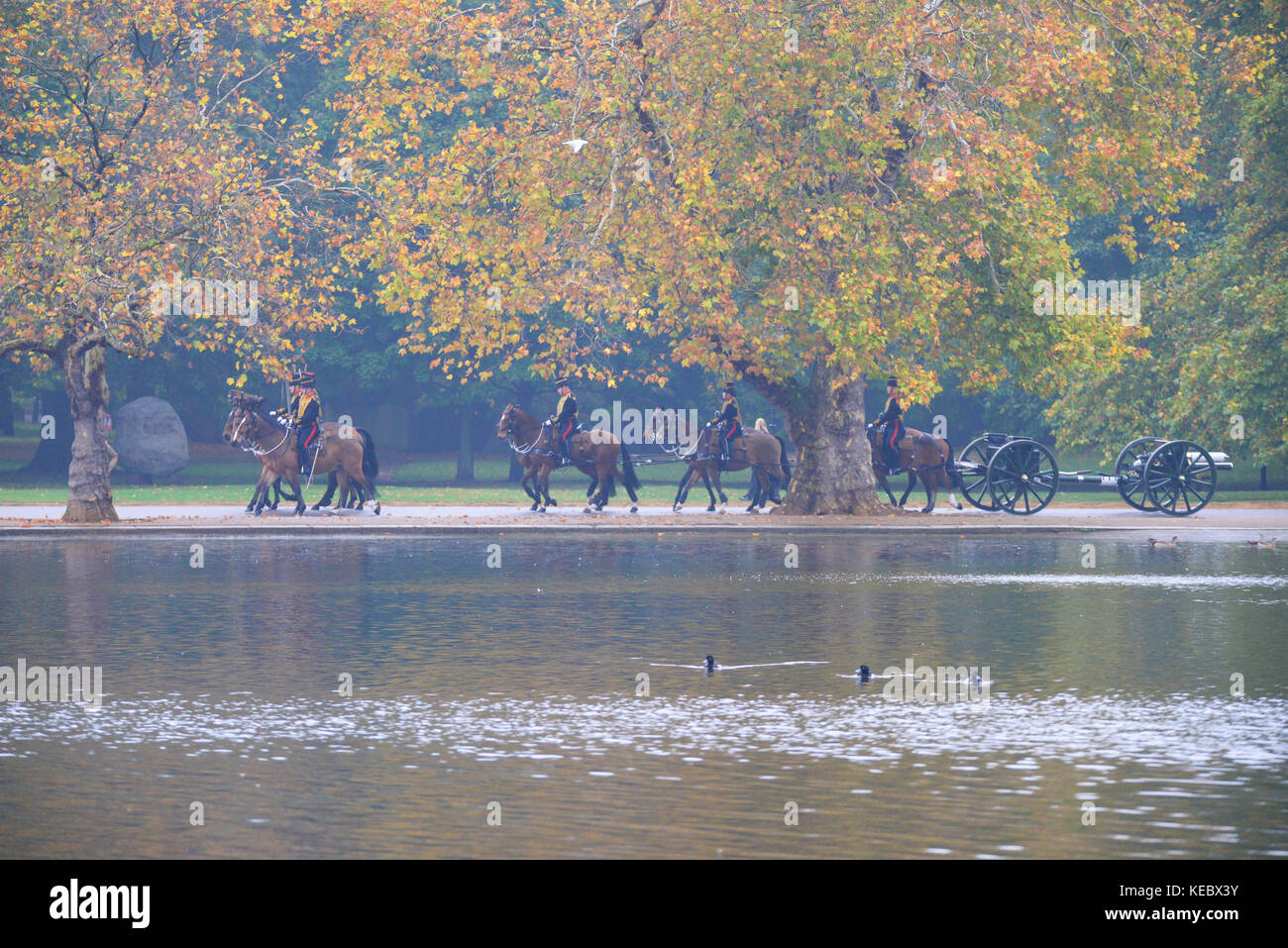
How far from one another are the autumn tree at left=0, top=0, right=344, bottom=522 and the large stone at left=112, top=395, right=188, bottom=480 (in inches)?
725

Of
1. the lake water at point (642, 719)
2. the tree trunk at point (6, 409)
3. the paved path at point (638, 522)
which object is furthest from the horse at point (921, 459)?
the tree trunk at point (6, 409)

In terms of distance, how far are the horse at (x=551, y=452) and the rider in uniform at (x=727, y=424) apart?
5.92 ft

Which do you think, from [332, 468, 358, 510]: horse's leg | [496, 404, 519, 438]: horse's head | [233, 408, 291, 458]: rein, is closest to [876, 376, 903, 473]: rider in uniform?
[496, 404, 519, 438]: horse's head

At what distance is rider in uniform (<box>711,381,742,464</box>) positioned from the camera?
33.5m

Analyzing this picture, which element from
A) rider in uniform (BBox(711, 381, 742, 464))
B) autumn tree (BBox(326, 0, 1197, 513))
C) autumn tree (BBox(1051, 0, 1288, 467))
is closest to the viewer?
autumn tree (BBox(326, 0, 1197, 513))

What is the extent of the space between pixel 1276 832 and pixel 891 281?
2259cm

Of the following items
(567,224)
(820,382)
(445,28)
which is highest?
(445,28)

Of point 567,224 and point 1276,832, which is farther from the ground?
point 567,224

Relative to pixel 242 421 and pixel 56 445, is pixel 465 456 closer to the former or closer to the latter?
pixel 56 445

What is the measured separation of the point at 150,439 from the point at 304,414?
19.7 metres

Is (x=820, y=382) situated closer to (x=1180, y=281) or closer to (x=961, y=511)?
(x=961, y=511)

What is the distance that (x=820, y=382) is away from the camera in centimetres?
3353

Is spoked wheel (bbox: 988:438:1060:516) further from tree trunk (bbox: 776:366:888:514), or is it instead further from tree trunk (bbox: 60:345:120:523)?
tree trunk (bbox: 60:345:120:523)
